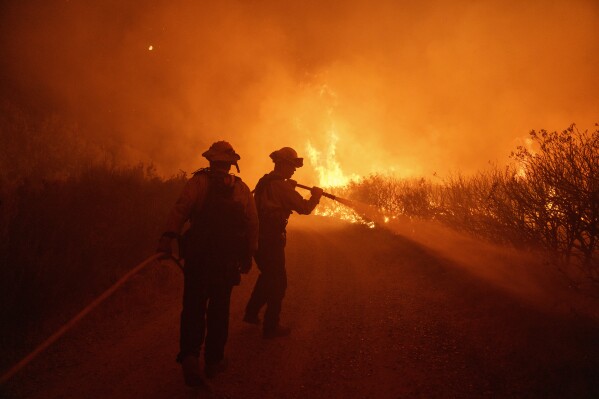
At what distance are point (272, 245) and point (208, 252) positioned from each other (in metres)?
1.16

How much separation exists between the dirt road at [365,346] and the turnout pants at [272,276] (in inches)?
12.8

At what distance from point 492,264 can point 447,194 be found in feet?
12.1

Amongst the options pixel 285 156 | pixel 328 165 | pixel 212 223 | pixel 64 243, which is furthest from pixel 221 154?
pixel 328 165

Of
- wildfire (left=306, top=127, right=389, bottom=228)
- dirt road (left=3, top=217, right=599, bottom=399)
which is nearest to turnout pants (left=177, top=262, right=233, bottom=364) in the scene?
dirt road (left=3, top=217, right=599, bottom=399)

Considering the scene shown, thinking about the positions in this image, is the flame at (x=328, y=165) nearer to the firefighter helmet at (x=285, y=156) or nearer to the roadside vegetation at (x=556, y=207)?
the roadside vegetation at (x=556, y=207)

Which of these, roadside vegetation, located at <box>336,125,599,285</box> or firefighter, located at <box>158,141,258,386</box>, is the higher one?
roadside vegetation, located at <box>336,125,599,285</box>

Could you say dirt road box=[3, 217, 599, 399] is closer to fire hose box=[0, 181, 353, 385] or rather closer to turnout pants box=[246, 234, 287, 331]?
turnout pants box=[246, 234, 287, 331]

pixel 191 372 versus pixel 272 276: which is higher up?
pixel 272 276

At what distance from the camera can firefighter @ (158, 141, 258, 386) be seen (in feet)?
10.8

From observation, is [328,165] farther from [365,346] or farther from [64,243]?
[365,346]

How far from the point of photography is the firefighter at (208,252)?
3.30m

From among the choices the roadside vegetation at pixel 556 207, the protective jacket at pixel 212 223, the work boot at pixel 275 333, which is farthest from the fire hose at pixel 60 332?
the roadside vegetation at pixel 556 207

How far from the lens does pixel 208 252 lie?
3.37 metres

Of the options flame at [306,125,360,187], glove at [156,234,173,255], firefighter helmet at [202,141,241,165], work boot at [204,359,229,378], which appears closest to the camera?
glove at [156,234,173,255]
